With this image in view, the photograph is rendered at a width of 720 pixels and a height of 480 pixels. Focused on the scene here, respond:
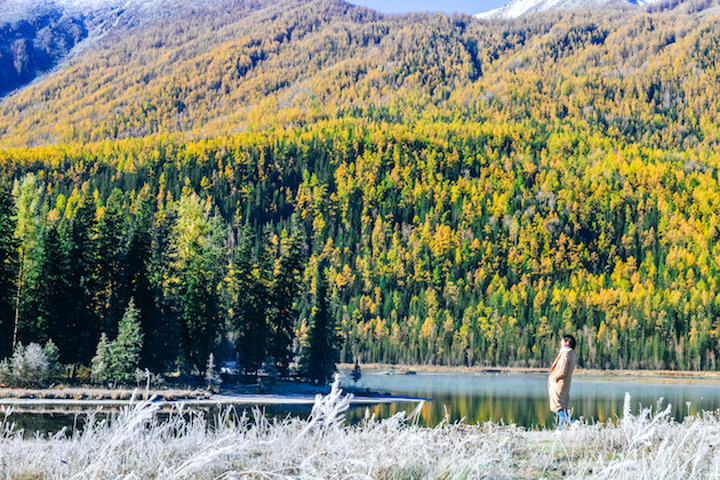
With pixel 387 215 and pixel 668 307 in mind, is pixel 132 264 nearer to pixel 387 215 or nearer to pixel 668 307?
pixel 668 307

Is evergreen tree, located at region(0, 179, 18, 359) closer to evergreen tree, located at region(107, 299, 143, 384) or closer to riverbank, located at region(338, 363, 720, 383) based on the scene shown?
evergreen tree, located at region(107, 299, 143, 384)

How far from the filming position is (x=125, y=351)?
48.6m

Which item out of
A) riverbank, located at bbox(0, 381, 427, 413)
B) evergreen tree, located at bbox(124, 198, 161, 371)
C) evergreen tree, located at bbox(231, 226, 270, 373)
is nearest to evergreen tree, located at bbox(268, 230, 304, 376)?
evergreen tree, located at bbox(231, 226, 270, 373)

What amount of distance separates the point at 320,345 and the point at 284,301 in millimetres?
5203

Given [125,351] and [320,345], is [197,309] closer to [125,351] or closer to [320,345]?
[125,351]

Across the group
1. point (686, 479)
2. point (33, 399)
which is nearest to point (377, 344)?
point (33, 399)

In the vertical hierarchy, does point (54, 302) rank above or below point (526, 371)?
above

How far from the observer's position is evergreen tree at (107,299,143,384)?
48.1m

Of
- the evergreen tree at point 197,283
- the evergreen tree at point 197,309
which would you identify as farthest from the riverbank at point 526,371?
the evergreen tree at point 197,309

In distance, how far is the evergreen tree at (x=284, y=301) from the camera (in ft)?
213

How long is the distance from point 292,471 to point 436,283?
552 ft

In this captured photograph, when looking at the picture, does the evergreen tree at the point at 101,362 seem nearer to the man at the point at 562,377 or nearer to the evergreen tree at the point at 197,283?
the evergreen tree at the point at 197,283

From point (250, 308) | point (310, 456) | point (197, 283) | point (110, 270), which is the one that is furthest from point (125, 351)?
point (310, 456)

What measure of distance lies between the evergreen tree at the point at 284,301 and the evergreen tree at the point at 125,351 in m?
17.1
